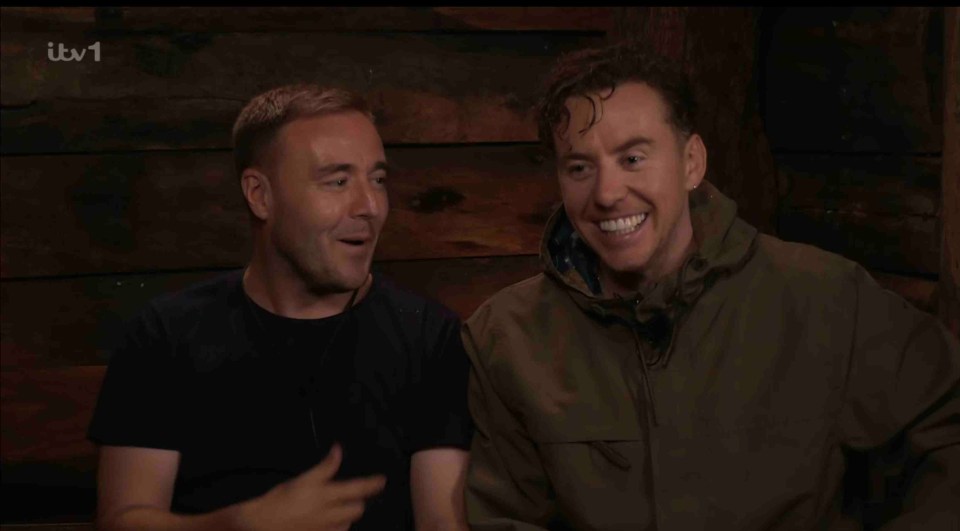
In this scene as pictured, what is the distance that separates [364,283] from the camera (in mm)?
2795

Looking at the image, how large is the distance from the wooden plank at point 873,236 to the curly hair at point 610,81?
2.72ft

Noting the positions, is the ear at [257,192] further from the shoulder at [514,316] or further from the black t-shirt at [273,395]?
the shoulder at [514,316]

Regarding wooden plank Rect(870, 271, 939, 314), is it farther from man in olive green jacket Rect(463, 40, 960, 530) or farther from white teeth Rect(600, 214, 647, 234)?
white teeth Rect(600, 214, 647, 234)

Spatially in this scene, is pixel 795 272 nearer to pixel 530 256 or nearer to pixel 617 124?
pixel 617 124

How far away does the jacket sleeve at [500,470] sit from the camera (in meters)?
2.63

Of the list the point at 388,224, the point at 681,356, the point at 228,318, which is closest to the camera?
the point at 681,356

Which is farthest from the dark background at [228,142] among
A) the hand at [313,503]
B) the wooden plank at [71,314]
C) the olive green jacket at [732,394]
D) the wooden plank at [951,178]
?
the hand at [313,503]

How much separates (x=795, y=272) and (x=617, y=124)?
0.47m

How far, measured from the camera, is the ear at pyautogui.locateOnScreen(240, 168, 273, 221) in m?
2.74

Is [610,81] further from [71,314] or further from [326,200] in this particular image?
[71,314]

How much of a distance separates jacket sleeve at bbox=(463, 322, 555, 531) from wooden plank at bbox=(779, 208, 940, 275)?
3.87 ft

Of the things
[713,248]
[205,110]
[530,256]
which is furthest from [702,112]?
[205,110]

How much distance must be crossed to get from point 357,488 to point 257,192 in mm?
668

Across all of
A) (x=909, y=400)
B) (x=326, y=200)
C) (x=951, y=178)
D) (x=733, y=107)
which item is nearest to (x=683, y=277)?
(x=909, y=400)
